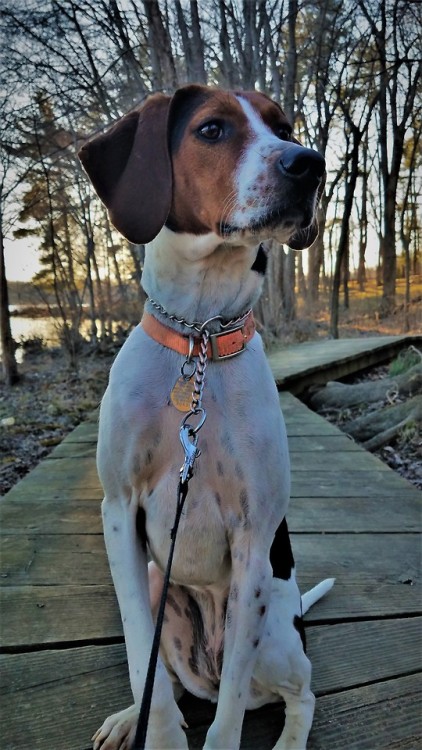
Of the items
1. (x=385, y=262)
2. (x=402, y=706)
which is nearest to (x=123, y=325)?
(x=385, y=262)

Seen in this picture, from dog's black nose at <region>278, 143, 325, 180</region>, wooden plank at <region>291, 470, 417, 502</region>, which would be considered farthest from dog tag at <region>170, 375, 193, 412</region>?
wooden plank at <region>291, 470, 417, 502</region>

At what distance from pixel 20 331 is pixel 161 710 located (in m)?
16.1

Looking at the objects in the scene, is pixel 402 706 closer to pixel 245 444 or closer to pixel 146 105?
pixel 245 444

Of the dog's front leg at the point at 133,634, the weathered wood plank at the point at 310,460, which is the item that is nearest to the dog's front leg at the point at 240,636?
the dog's front leg at the point at 133,634

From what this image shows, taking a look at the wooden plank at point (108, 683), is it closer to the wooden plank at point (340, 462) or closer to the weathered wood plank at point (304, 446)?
the wooden plank at point (340, 462)

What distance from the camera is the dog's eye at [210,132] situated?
1.48 m

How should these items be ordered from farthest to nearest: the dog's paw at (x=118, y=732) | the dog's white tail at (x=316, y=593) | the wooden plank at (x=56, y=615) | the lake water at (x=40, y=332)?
the lake water at (x=40, y=332)
the dog's white tail at (x=316, y=593)
the wooden plank at (x=56, y=615)
the dog's paw at (x=118, y=732)

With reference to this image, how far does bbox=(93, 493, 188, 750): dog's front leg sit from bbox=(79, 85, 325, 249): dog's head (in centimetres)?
74

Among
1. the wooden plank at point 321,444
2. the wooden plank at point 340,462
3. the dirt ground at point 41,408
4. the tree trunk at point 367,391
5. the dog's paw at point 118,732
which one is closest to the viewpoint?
the dog's paw at point 118,732

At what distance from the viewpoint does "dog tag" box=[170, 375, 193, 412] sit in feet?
4.53

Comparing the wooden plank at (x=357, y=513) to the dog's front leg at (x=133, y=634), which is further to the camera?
the wooden plank at (x=357, y=513)

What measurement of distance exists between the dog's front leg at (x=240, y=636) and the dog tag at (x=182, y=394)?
1.22 feet

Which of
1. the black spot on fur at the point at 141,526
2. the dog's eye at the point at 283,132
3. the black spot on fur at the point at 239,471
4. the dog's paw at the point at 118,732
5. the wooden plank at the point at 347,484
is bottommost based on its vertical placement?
the wooden plank at the point at 347,484

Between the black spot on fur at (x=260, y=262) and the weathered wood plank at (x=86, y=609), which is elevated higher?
the black spot on fur at (x=260, y=262)
